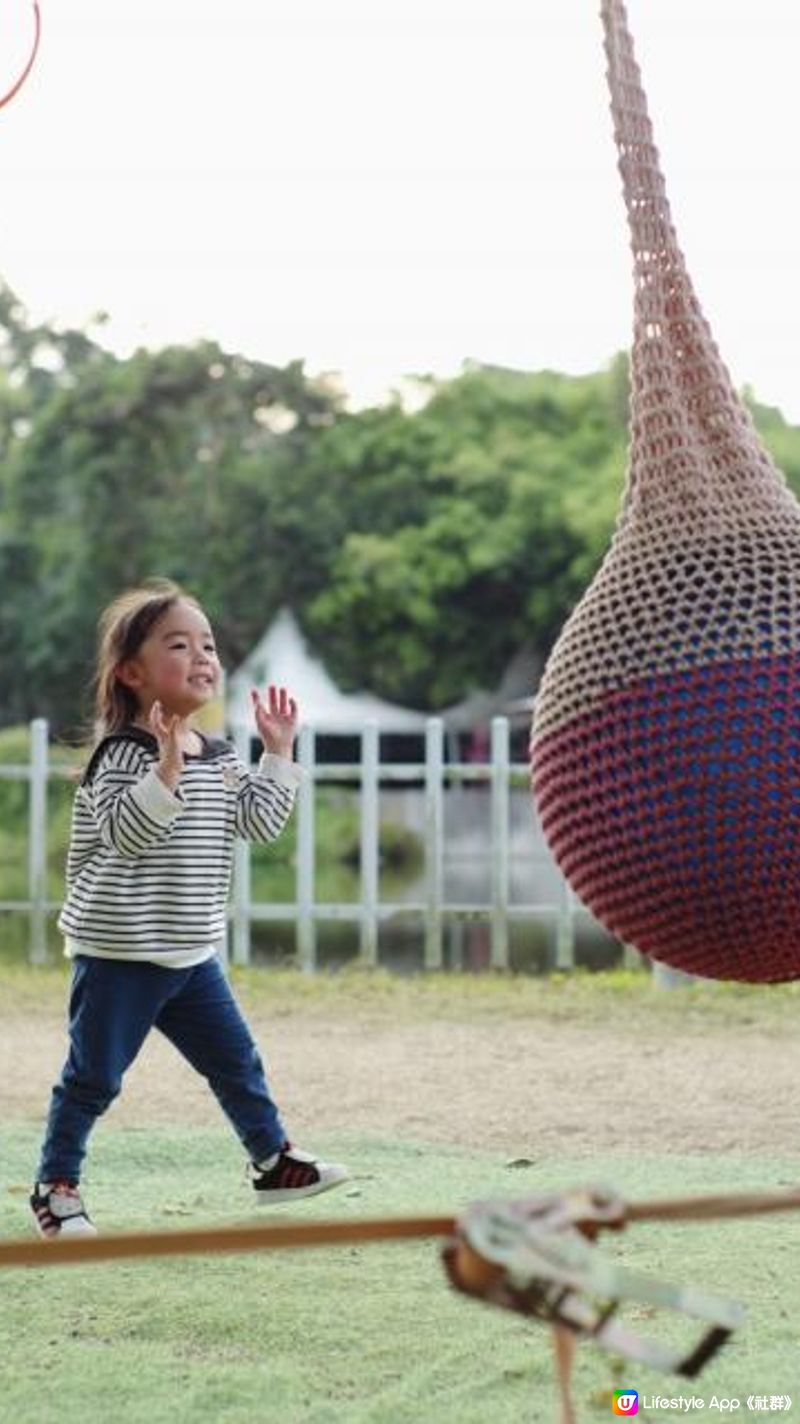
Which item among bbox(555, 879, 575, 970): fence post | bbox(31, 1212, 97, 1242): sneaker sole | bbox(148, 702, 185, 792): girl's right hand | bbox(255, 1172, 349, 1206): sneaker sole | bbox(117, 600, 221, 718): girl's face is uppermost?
bbox(117, 600, 221, 718): girl's face

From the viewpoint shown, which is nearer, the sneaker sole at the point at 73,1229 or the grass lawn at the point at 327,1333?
the grass lawn at the point at 327,1333

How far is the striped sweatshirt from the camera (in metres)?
4.42

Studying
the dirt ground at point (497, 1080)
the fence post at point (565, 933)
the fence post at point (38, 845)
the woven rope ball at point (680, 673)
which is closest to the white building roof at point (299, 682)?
the fence post at point (38, 845)

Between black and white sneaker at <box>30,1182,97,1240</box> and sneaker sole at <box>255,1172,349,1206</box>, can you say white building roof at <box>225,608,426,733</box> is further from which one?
black and white sneaker at <box>30,1182,97,1240</box>

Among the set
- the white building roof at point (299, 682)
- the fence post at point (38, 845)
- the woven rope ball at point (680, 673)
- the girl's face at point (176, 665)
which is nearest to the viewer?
the woven rope ball at point (680, 673)

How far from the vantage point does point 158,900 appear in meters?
4.44

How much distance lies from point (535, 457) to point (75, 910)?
122 ft

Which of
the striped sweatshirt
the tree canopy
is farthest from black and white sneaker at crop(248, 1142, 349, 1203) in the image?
the tree canopy

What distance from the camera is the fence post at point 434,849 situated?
38.8ft

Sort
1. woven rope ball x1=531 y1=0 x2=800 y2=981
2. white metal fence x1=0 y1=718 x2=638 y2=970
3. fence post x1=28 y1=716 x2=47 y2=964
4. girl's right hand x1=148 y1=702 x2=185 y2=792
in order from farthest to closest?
fence post x1=28 y1=716 x2=47 y2=964 → white metal fence x1=0 y1=718 x2=638 y2=970 → girl's right hand x1=148 y1=702 x2=185 y2=792 → woven rope ball x1=531 y1=0 x2=800 y2=981

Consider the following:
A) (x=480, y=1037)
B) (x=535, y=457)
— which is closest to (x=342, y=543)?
(x=535, y=457)

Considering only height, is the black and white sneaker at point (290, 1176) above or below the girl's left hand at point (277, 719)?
below

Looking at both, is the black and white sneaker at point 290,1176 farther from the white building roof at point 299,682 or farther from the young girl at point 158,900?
the white building roof at point 299,682

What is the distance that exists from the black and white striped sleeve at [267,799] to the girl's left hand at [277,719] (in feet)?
0.22
